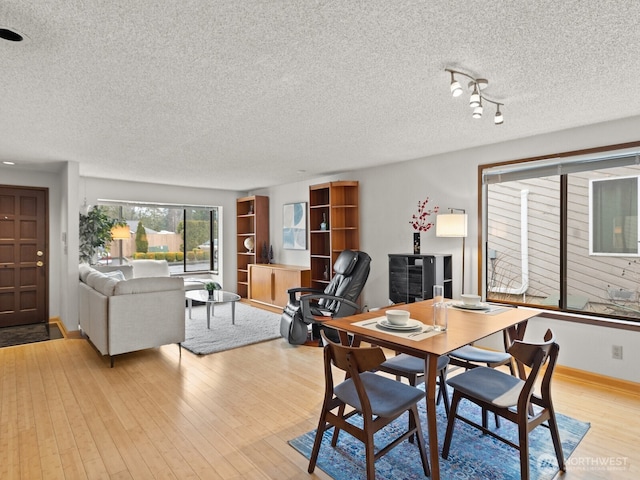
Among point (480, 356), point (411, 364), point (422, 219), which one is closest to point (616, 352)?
point (480, 356)

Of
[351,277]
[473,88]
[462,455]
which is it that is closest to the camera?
[462,455]

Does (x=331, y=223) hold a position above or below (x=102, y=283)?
→ above

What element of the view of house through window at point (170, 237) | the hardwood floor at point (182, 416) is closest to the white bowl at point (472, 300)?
the hardwood floor at point (182, 416)

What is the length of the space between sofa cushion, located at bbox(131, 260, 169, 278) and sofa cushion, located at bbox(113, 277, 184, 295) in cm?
272

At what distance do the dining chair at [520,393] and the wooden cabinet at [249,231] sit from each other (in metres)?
5.65

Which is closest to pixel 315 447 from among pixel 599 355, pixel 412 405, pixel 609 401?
pixel 412 405

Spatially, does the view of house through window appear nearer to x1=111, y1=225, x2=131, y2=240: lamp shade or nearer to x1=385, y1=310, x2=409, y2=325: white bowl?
x1=111, y1=225, x2=131, y2=240: lamp shade

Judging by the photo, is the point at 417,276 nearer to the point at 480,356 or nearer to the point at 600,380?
the point at 480,356

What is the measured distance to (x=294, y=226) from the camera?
6.92 meters

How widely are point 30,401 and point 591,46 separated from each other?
15.1ft

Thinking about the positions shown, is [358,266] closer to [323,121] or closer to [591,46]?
[323,121]

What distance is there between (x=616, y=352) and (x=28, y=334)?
22.6ft

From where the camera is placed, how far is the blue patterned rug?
6.78 ft

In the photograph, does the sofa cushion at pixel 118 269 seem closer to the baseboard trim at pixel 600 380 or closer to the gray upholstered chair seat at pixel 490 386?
the gray upholstered chair seat at pixel 490 386
